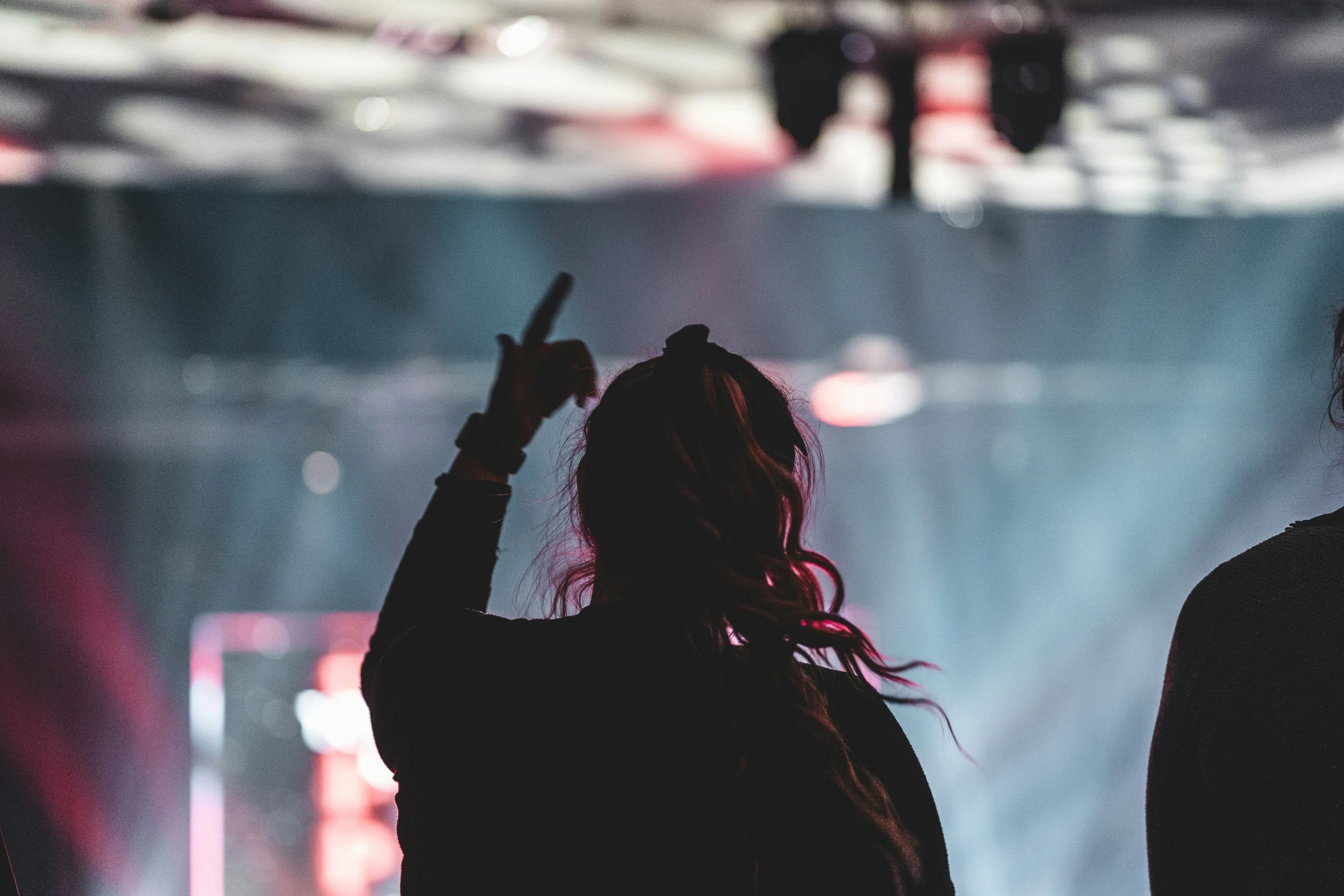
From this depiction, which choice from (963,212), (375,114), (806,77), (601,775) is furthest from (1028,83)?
(601,775)

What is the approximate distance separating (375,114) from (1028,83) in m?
1.88

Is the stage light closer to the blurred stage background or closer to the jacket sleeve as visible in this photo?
the blurred stage background

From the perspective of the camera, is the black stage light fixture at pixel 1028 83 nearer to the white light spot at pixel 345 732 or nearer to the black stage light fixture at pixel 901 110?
the black stage light fixture at pixel 901 110

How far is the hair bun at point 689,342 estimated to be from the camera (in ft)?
2.75

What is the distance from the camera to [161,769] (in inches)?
174

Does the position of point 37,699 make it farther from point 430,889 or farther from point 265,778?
point 430,889

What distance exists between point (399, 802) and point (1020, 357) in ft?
14.2

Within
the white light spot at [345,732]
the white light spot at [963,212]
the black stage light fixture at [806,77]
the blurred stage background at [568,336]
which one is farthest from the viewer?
the white light spot at [345,732]

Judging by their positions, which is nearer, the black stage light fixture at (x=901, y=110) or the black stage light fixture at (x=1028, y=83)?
the black stage light fixture at (x=1028, y=83)

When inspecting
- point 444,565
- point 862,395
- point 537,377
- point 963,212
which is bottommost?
point 862,395

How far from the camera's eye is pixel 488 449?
0.95 metres

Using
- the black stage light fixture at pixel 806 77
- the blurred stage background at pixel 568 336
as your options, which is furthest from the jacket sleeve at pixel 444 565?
the black stage light fixture at pixel 806 77

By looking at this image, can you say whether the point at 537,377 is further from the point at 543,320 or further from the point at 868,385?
the point at 868,385

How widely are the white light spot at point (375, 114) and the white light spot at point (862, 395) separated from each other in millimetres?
2118
